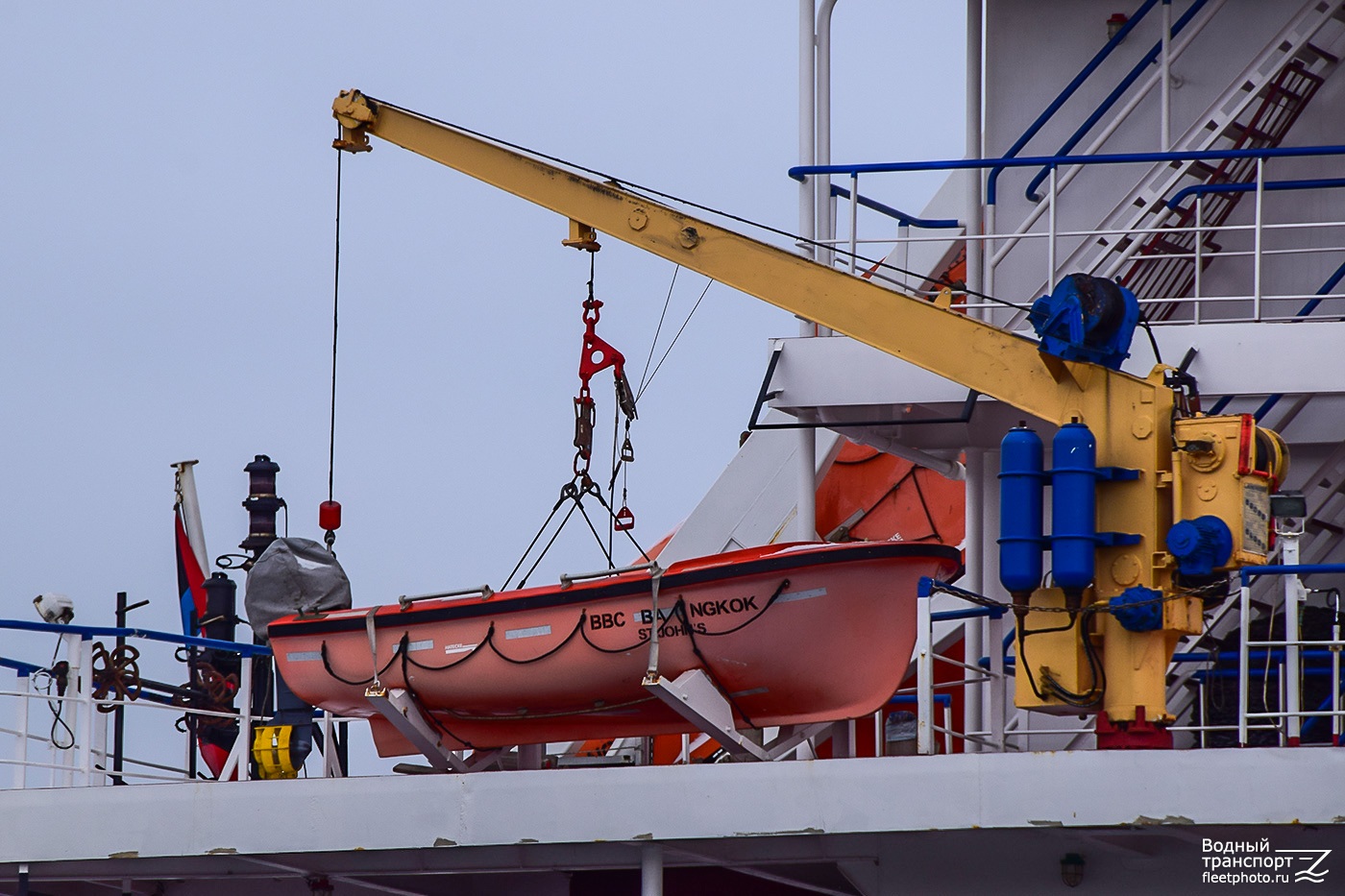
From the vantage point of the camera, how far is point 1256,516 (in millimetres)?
9516

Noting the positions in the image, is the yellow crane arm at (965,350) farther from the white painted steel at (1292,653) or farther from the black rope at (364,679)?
the black rope at (364,679)

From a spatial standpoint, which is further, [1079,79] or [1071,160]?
[1079,79]

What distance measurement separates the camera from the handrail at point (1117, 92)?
1259 cm

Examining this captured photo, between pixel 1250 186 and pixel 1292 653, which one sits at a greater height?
pixel 1250 186

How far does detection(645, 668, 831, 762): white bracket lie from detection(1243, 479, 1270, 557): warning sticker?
2.29 m

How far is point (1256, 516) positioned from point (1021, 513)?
→ 1080 millimetres

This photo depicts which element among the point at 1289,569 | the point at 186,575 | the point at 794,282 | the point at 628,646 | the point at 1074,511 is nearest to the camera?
the point at 1289,569

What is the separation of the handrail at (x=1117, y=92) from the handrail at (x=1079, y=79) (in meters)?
0.18

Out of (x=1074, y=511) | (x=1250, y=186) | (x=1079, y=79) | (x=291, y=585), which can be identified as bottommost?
(x=1074, y=511)

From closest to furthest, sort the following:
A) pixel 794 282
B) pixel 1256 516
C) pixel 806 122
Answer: pixel 1256 516, pixel 794 282, pixel 806 122

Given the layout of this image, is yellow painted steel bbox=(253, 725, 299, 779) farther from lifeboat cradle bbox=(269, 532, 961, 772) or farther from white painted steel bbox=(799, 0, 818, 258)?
white painted steel bbox=(799, 0, 818, 258)

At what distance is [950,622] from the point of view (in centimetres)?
1260

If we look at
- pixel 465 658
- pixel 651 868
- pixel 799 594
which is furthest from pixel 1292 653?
pixel 465 658

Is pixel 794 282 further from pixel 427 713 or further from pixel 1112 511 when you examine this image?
pixel 427 713
